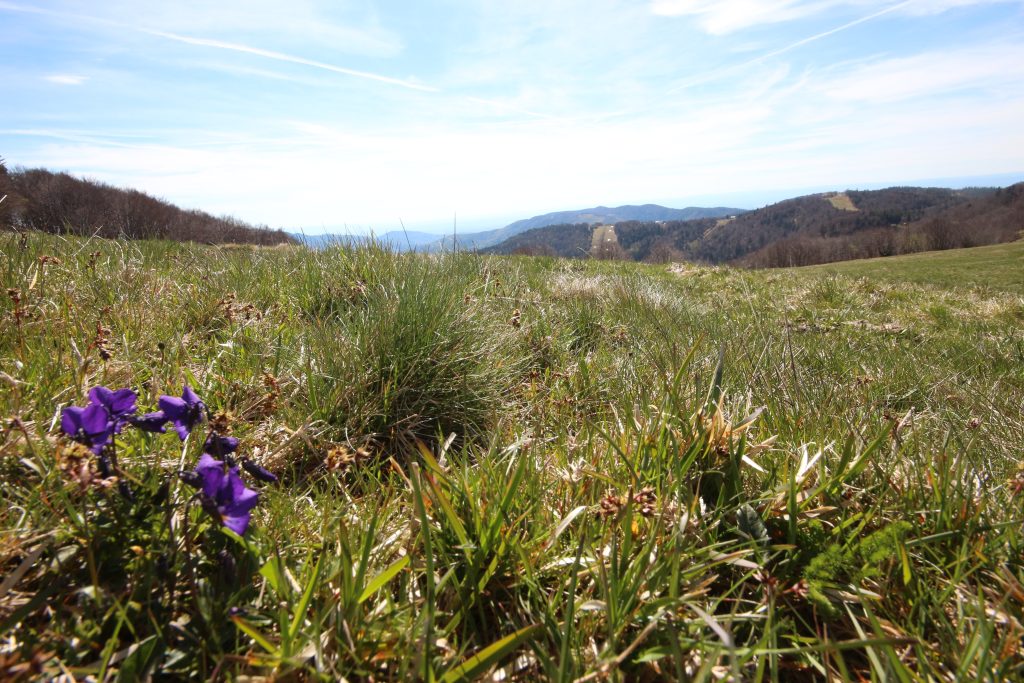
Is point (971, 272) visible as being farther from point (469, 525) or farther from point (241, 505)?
point (241, 505)

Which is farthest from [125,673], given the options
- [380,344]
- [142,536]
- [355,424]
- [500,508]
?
[380,344]

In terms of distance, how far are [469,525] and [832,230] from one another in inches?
5377

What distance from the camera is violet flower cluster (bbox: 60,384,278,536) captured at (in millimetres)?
1038

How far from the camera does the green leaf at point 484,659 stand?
103 centimetres

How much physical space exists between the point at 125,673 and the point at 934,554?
5.99ft

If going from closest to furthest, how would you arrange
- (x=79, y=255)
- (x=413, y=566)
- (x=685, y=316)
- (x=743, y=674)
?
(x=743, y=674) → (x=413, y=566) → (x=79, y=255) → (x=685, y=316)

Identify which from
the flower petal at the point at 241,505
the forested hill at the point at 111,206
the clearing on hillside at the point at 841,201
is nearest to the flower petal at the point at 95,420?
the flower petal at the point at 241,505

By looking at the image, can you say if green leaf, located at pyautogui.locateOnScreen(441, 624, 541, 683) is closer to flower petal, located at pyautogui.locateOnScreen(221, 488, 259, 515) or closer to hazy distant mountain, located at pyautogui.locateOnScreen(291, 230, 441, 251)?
flower petal, located at pyautogui.locateOnScreen(221, 488, 259, 515)

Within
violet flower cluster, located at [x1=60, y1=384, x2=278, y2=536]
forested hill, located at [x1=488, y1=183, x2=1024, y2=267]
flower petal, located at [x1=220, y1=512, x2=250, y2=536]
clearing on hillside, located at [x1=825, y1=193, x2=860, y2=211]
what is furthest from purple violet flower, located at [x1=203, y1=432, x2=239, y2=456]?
clearing on hillside, located at [x1=825, y1=193, x2=860, y2=211]

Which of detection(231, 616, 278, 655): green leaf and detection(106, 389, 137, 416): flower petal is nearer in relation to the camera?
detection(231, 616, 278, 655): green leaf

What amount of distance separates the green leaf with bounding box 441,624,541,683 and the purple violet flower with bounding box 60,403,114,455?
87 centimetres

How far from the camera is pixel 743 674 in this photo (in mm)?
1148

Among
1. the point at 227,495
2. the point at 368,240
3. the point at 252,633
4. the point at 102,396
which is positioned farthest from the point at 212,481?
the point at 368,240

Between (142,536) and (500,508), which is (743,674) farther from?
(142,536)
